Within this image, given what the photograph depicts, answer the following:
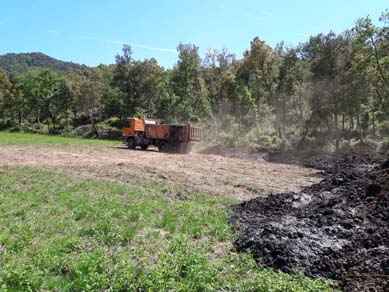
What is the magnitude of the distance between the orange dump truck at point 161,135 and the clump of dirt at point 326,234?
57.4ft

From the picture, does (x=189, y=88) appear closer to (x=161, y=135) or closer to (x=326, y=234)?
(x=161, y=135)

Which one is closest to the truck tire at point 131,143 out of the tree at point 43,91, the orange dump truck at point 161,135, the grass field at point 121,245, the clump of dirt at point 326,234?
the orange dump truck at point 161,135

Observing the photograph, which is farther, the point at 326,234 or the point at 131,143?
the point at 131,143

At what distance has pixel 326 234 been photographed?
21.9ft

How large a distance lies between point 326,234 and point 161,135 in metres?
22.7

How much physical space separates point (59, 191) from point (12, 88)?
63982 mm

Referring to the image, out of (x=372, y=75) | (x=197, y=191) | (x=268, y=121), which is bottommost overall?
(x=197, y=191)

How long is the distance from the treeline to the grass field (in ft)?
68.1

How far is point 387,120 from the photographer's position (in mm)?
28781

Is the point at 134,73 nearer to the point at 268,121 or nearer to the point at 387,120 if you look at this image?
the point at 268,121

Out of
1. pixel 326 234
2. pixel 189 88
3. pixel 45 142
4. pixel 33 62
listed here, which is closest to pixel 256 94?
pixel 189 88

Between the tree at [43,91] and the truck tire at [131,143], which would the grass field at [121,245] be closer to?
the truck tire at [131,143]

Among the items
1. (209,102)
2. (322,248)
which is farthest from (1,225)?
(209,102)

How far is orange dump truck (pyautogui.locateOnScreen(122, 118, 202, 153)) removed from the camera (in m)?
27.8
